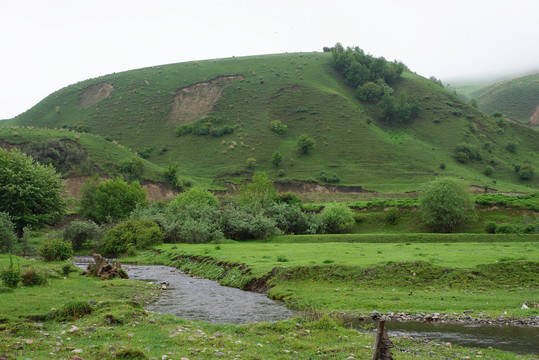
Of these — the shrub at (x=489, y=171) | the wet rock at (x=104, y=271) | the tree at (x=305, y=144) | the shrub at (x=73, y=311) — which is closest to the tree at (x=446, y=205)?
the wet rock at (x=104, y=271)

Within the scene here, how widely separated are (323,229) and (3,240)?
46534 millimetres

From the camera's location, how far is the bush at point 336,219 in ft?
227

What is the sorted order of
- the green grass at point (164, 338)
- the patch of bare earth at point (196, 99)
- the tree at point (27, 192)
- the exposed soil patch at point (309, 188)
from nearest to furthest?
1. the green grass at point (164, 338)
2. the tree at point (27, 192)
3. the exposed soil patch at point (309, 188)
4. the patch of bare earth at point (196, 99)

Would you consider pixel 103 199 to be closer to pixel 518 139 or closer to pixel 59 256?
pixel 59 256

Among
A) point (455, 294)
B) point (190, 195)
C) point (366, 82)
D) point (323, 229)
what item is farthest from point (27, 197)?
point (366, 82)

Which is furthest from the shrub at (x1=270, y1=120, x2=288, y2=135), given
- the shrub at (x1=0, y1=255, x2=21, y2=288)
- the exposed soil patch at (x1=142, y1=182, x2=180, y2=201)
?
the shrub at (x1=0, y1=255, x2=21, y2=288)

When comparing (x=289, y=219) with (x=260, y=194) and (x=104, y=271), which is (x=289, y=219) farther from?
(x=104, y=271)

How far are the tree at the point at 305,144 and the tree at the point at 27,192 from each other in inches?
3508

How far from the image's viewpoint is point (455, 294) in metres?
23.9

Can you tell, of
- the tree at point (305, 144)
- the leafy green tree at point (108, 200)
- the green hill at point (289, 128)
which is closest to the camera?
the leafy green tree at point (108, 200)

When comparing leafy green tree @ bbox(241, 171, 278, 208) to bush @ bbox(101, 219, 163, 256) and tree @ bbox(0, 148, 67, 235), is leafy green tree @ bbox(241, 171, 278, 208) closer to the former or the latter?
bush @ bbox(101, 219, 163, 256)

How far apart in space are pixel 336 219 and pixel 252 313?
4884cm

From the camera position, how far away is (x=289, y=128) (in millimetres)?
155750

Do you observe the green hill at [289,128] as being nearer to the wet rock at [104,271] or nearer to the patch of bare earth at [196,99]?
the patch of bare earth at [196,99]
